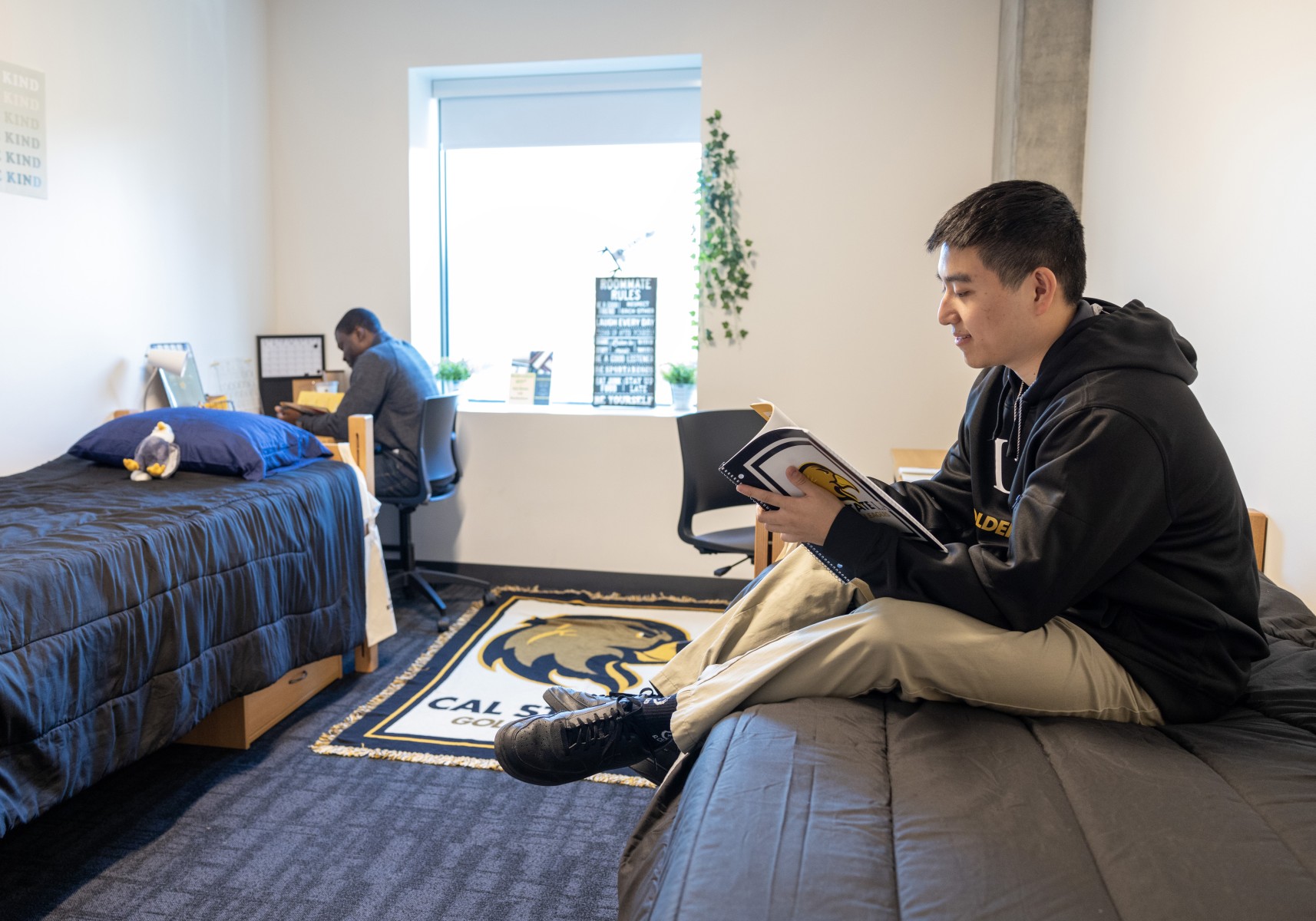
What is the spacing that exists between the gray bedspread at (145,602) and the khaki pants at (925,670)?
3.84 feet

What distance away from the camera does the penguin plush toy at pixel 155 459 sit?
2656mm

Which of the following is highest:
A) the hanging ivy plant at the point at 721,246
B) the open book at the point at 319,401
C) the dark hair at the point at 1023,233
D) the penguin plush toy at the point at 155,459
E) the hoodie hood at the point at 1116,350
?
the hanging ivy plant at the point at 721,246

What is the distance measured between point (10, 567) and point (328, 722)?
1.08 m

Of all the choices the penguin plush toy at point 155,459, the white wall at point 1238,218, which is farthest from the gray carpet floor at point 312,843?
the white wall at point 1238,218

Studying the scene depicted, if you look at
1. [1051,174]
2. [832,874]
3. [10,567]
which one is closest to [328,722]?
[10,567]

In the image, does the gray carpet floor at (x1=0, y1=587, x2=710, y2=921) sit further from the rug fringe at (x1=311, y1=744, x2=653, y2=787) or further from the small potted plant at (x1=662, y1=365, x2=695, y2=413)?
the small potted plant at (x1=662, y1=365, x2=695, y2=413)

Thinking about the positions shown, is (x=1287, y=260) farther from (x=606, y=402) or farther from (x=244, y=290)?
(x=244, y=290)

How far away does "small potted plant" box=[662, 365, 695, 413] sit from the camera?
4105 mm

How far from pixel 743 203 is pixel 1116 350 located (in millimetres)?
2748

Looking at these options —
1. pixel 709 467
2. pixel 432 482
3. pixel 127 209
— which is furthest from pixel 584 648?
pixel 127 209

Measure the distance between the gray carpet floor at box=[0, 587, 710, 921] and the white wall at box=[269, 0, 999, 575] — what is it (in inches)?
74.5

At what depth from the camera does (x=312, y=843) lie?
6.52ft

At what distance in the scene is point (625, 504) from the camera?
4125 mm

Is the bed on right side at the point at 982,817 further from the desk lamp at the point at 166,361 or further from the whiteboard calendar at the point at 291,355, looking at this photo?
the whiteboard calendar at the point at 291,355
